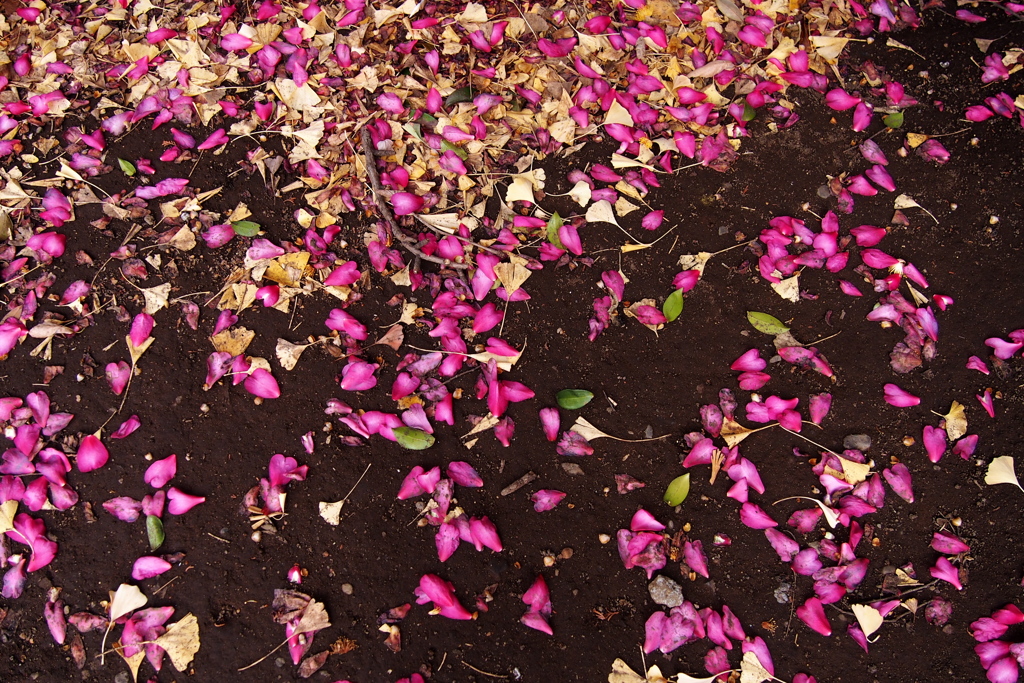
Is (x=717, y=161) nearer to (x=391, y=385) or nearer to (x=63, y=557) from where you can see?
(x=391, y=385)

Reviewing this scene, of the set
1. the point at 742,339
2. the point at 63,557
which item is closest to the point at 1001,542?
the point at 742,339

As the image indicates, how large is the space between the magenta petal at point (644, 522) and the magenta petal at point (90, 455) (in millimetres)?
1449

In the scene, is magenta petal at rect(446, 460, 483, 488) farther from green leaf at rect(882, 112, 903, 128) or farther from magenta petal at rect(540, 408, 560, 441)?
green leaf at rect(882, 112, 903, 128)

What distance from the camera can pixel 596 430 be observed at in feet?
5.48

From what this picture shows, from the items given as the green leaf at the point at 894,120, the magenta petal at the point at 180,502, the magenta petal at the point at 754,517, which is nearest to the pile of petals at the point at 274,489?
the magenta petal at the point at 180,502

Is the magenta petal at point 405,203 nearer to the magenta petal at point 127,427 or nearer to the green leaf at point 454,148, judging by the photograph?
the green leaf at point 454,148

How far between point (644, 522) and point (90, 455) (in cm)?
150

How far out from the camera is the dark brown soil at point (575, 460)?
1.55 metres

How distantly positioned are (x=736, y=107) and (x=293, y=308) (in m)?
1.54

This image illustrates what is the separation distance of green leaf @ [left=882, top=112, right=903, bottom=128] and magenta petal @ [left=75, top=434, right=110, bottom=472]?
8.40ft

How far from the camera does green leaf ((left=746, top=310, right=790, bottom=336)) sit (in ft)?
5.66

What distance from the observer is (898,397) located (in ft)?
5.45

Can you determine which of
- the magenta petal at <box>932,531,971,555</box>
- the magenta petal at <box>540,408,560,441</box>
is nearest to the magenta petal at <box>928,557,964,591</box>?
the magenta petal at <box>932,531,971,555</box>

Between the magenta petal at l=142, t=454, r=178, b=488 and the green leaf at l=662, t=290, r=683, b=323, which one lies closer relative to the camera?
the magenta petal at l=142, t=454, r=178, b=488
